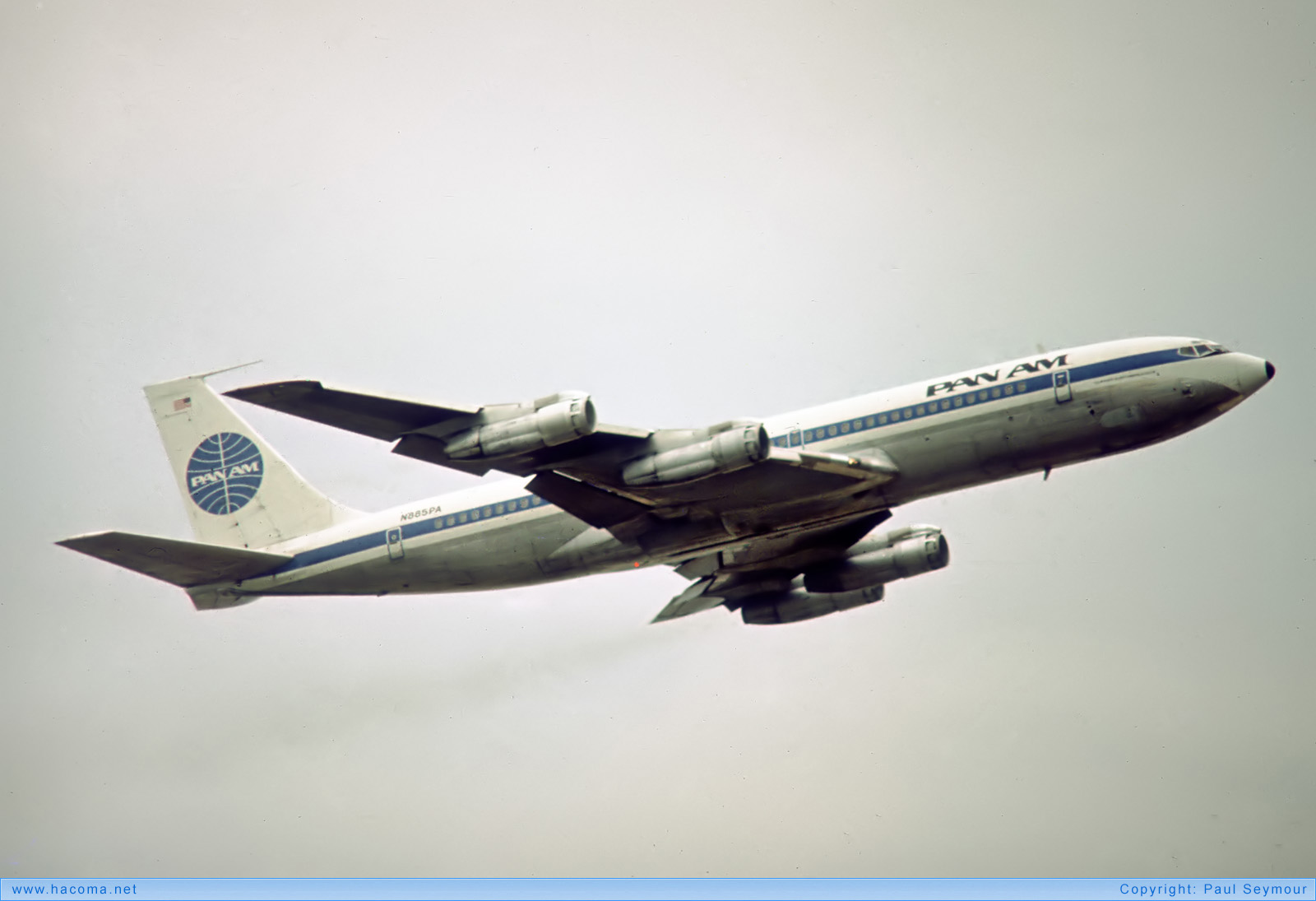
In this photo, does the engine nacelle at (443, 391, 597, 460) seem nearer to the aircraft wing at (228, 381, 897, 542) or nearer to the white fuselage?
the aircraft wing at (228, 381, 897, 542)

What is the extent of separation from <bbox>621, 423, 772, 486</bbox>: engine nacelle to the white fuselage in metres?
3.60

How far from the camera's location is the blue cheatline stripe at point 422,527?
117 ft

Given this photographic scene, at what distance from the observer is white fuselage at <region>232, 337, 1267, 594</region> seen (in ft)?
103

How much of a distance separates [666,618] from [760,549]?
470cm

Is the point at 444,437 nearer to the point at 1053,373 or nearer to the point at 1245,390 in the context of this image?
the point at 1053,373

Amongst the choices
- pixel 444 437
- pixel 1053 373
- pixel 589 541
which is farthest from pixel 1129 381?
pixel 444 437

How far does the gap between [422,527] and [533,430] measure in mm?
8946

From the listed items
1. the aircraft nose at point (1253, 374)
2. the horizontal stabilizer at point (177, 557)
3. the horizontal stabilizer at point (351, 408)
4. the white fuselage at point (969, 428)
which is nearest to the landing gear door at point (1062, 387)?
the white fuselage at point (969, 428)

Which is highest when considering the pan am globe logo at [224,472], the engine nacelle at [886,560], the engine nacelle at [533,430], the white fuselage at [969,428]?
the pan am globe logo at [224,472]

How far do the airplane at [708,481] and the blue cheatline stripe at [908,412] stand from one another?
0.05 meters

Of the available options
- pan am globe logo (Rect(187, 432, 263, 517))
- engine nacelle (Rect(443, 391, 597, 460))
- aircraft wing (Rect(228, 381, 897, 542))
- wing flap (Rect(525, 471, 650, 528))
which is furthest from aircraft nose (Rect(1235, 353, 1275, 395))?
pan am globe logo (Rect(187, 432, 263, 517))

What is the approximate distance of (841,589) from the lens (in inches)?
1508

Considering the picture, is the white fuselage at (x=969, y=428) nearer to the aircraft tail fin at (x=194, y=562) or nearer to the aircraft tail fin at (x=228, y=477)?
the aircraft tail fin at (x=194, y=562)

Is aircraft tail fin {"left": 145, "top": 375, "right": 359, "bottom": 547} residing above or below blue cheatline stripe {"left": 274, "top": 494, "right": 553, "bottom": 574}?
above
